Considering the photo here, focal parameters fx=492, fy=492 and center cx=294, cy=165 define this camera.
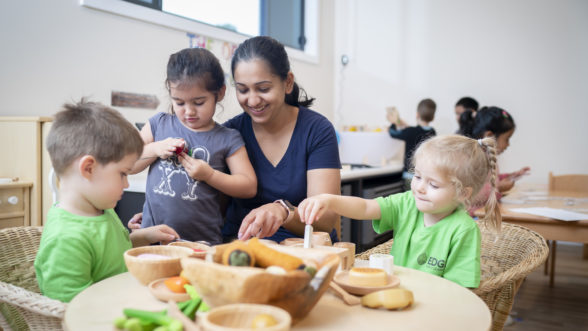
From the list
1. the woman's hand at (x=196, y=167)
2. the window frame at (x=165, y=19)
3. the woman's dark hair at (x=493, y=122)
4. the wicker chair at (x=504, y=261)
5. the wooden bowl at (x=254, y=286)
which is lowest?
the wicker chair at (x=504, y=261)

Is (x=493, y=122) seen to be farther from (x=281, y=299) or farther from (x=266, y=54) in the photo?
(x=281, y=299)

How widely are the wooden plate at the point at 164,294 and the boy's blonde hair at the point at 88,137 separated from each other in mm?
359

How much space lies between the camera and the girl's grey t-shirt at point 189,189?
4.93 feet

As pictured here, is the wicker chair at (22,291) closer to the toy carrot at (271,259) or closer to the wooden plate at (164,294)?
the wooden plate at (164,294)

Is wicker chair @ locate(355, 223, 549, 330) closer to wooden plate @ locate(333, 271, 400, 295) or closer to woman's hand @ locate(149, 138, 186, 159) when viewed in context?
wooden plate @ locate(333, 271, 400, 295)

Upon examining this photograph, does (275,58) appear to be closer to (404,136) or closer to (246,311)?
(246,311)

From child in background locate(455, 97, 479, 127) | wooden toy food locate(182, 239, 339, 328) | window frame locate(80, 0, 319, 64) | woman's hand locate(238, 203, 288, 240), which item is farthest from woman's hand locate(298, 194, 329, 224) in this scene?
child in background locate(455, 97, 479, 127)

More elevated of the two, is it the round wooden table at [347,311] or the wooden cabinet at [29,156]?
the wooden cabinet at [29,156]

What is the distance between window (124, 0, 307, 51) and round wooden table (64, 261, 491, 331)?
2.45 meters

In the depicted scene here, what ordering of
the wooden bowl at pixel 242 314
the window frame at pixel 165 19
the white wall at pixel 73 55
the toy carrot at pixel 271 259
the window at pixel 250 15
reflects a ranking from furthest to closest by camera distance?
the window at pixel 250 15, the window frame at pixel 165 19, the white wall at pixel 73 55, the toy carrot at pixel 271 259, the wooden bowl at pixel 242 314

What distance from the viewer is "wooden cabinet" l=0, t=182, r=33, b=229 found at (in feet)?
7.15

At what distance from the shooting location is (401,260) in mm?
1444

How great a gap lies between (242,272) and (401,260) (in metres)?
0.87

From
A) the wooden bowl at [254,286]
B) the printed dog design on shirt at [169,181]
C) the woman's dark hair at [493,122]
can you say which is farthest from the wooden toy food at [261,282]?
the woman's dark hair at [493,122]
